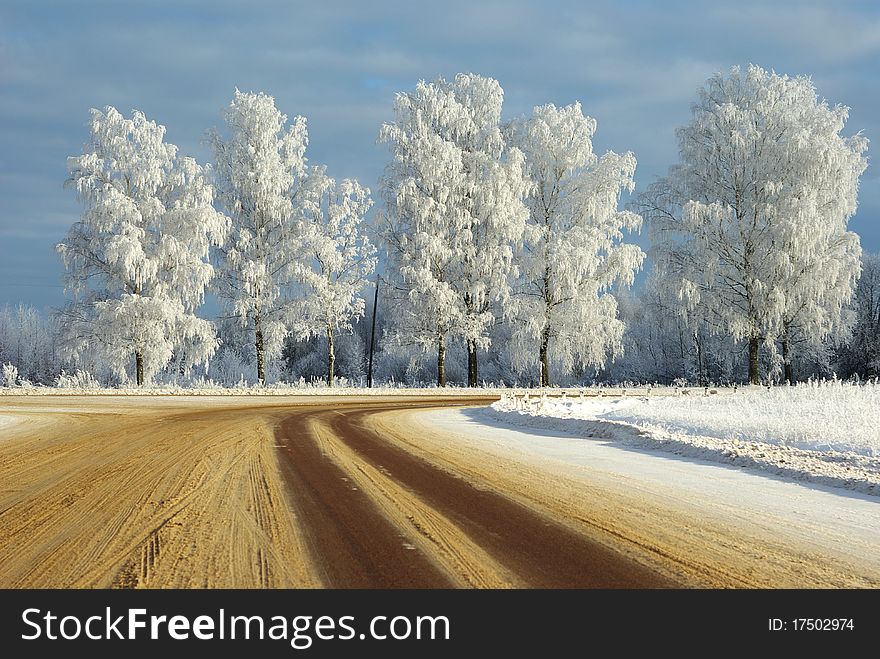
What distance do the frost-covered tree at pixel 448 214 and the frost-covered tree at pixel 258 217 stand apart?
17.7 feet

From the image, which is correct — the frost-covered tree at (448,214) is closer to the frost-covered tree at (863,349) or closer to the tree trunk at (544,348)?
the tree trunk at (544,348)

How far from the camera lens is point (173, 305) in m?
32.9

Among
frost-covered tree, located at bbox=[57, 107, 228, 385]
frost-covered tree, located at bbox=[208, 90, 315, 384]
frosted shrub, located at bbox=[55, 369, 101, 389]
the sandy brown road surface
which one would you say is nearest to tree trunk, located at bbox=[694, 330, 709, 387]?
frost-covered tree, located at bbox=[208, 90, 315, 384]

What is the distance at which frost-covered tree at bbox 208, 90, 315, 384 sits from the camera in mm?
35688

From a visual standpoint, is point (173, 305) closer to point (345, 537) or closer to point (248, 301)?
point (248, 301)

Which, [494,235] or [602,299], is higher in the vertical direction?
[494,235]

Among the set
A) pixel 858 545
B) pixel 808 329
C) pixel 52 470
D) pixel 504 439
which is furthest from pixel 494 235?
pixel 858 545

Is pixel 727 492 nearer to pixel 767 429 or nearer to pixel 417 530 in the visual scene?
pixel 417 530

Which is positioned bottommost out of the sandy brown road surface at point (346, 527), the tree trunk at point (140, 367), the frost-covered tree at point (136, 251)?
the sandy brown road surface at point (346, 527)

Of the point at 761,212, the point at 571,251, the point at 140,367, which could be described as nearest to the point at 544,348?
the point at 571,251

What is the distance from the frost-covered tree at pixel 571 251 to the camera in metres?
35.9

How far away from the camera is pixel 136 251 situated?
103ft

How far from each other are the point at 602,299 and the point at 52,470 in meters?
30.6

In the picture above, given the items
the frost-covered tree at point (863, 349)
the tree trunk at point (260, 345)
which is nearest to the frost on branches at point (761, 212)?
the frost-covered tree at point (863, 349)
